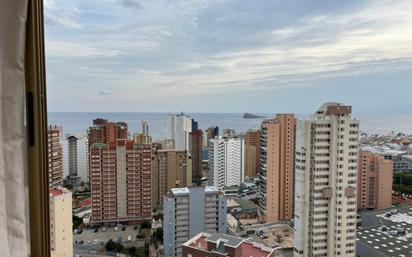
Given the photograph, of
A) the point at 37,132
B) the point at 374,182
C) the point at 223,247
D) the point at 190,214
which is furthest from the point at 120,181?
the point at 37,132

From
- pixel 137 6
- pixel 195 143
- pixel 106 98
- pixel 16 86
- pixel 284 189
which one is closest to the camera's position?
pixel 16 86

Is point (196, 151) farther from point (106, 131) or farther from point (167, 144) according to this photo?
point (106, 131)

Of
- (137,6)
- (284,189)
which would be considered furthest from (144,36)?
(284,189)

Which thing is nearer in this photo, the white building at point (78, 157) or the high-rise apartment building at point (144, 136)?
the white building at point (78, 157)

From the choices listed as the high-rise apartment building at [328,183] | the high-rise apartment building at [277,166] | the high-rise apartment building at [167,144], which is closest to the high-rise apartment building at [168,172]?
the high-rise apartment building at [167,144]

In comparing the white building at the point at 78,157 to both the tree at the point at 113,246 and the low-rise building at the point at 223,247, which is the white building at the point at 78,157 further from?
the low-rise building at the point at 223,247

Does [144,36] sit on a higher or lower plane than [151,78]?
higher

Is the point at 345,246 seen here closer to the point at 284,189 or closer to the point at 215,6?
the point at 284,189
